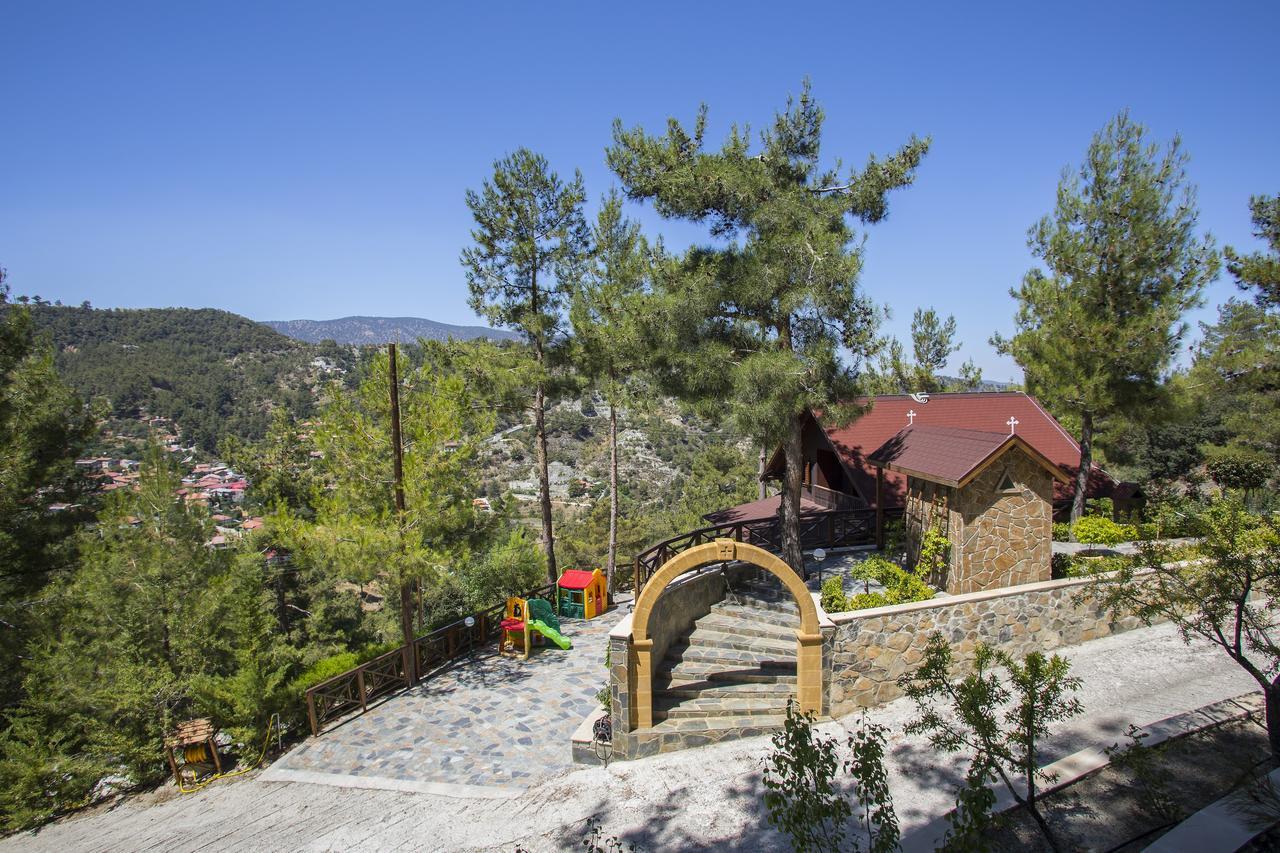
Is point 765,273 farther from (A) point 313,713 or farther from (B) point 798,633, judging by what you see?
(A) point 313,713

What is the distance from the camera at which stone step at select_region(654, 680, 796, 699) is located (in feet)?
29.8

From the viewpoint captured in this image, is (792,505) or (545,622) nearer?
(792,505)

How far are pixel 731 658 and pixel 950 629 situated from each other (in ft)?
10.8

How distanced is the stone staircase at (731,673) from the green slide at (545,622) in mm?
3916

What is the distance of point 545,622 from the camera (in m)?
13.9

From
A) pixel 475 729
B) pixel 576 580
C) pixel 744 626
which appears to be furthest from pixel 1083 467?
pixel 475 729

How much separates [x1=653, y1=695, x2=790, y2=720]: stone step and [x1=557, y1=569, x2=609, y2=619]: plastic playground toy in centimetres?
697

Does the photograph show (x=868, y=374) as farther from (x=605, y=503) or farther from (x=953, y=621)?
(x=605, y=503)

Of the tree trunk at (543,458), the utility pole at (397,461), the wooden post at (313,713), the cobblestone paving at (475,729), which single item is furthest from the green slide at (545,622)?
the wooden post at (313,713)

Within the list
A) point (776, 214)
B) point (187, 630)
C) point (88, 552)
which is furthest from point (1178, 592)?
point (88, 552)

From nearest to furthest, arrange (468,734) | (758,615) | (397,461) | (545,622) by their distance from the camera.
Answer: (468,734)
(758,615)
(397,461)
(545,622)

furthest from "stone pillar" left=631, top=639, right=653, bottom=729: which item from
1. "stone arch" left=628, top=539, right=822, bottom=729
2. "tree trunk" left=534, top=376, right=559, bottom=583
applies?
"tree trunk" left=534, top=376, right=559, bottom=583

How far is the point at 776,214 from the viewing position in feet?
37.5

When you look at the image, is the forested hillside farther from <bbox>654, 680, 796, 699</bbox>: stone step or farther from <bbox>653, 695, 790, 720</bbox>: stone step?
<bbox>653, 695, 790, 720</bbox>: stone step
